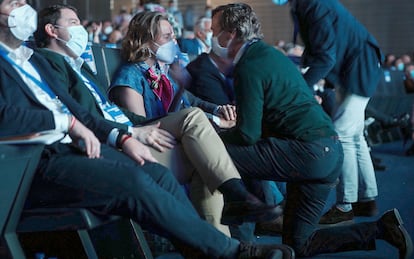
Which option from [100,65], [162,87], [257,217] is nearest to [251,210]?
[257,217]

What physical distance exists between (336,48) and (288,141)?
1.62 metres

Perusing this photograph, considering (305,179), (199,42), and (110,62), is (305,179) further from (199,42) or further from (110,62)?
(199,42)

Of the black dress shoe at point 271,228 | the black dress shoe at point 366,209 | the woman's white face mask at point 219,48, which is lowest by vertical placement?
the black dress shoe at point 366,209

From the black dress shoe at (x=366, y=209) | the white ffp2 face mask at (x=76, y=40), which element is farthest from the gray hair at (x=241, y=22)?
the black dress shoe at (x=366, y=209)

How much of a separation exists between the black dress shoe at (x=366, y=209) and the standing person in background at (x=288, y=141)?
1259mm

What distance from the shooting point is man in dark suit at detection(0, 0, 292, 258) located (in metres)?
2.78

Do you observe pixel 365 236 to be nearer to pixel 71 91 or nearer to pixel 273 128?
pixel 273 128

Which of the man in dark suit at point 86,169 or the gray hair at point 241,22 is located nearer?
the man in dark suit at point 86,169

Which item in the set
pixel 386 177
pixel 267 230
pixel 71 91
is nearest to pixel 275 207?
pixel 71 91

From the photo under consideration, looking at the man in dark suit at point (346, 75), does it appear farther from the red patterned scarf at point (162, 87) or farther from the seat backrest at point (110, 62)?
the seat backrest at point (110, 62)

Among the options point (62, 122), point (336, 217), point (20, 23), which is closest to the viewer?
point (62, 122)

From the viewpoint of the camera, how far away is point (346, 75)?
5.10 meters

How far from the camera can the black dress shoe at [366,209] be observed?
5074 mm

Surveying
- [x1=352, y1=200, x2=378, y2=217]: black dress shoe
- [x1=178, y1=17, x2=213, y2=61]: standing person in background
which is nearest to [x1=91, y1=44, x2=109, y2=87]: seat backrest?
[x1=352, y1=200, x2=378, y2=217]: black dress shoe
